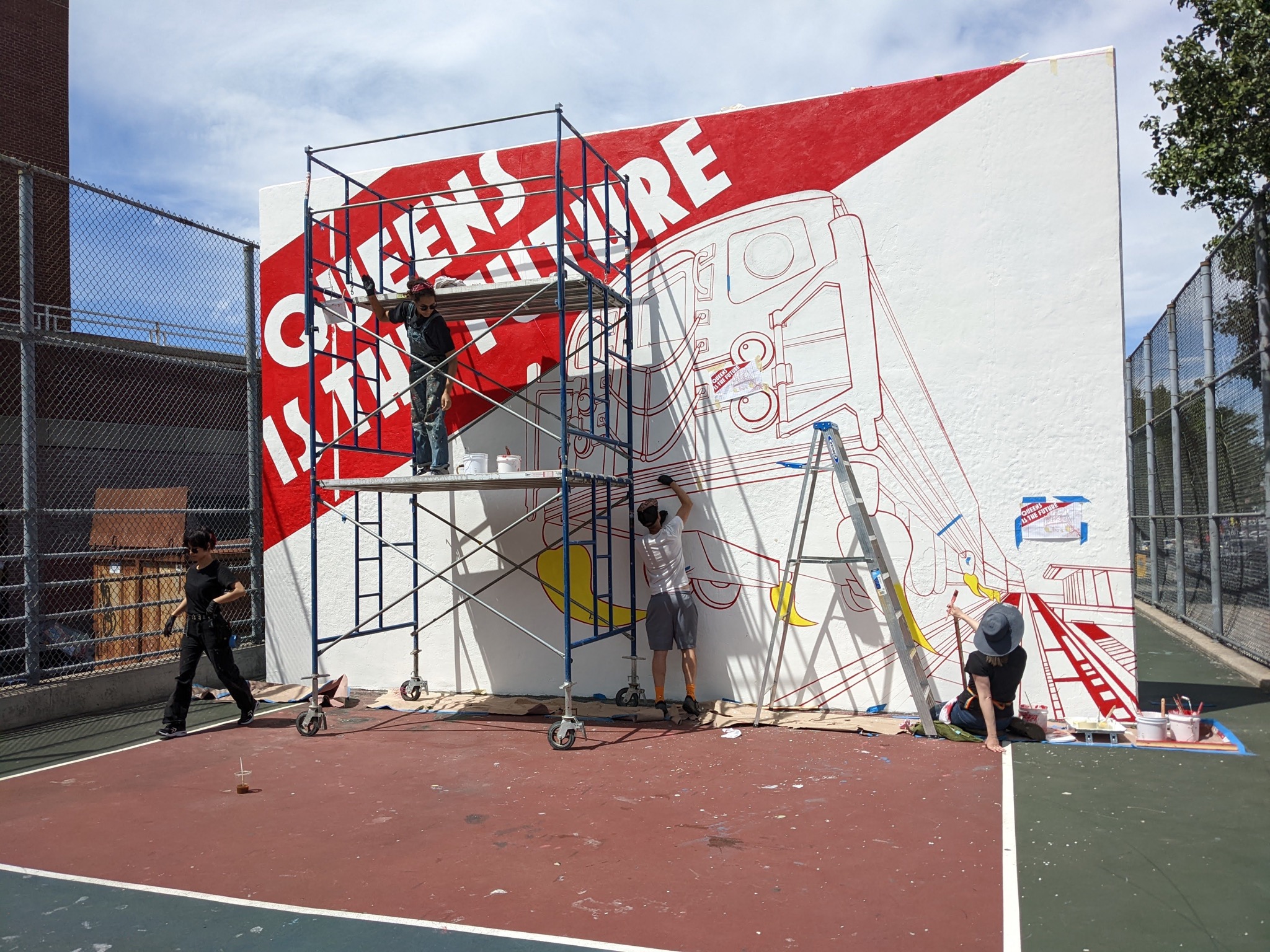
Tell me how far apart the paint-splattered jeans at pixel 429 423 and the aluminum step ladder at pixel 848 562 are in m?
3.15

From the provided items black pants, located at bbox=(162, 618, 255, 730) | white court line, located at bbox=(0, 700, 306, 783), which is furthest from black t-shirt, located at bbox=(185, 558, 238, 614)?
white court line, located at bbox=(0, 700, 306, 783)

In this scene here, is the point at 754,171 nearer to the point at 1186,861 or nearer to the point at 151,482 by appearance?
the point at 1186,861

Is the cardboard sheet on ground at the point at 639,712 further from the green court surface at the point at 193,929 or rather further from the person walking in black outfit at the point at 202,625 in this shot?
the green court surface at the point at 193,929

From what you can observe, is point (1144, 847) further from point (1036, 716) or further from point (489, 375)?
point (489, 375)

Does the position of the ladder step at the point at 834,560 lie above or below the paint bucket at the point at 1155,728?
above

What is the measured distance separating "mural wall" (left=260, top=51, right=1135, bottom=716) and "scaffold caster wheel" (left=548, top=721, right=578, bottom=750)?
163cm

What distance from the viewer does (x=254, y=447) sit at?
10367 mm

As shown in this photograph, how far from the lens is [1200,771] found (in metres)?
6.09

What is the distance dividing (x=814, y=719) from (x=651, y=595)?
1742mm

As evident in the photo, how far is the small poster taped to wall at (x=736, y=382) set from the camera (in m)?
→ 8.40

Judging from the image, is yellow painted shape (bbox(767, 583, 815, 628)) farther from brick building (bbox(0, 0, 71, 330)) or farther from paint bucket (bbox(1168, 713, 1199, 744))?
brick building (bbox(0, 0, 71, 330))

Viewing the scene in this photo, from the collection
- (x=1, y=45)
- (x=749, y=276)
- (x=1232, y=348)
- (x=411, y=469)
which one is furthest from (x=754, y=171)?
(x=1, y=45)

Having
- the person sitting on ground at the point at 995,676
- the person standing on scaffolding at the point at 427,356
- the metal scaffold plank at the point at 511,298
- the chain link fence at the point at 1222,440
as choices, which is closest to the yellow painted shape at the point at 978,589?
the person sitting on ground at the point at 995,676

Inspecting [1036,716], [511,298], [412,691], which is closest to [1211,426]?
[1036,716]
